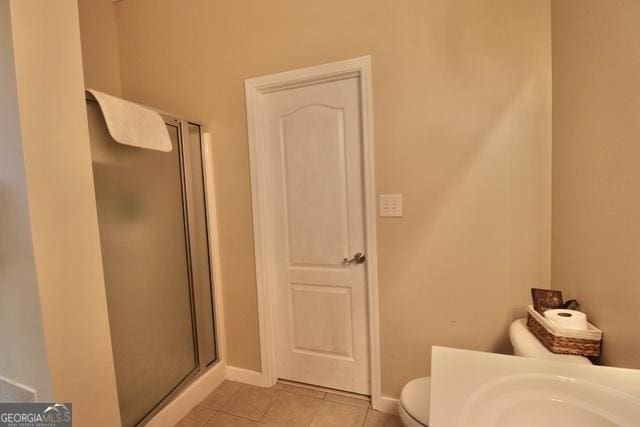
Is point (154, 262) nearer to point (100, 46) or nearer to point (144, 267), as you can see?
point (144, 267)

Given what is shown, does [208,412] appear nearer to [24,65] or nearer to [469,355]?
[469,355]

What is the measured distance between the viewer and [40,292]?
0.88 meters

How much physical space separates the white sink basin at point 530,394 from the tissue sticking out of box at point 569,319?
0.27 meters

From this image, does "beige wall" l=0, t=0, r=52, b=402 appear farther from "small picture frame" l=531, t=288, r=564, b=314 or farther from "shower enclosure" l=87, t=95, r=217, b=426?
"small picture frame" l=531, t=288, r=564, b=314

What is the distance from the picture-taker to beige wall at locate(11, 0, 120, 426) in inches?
34.5

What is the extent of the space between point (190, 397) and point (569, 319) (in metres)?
1.95

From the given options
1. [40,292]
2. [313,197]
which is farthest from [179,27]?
[40,292]

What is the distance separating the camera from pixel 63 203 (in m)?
0.96

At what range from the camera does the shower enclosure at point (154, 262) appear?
133 centimetres

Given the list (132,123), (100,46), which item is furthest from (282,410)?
(100,46)

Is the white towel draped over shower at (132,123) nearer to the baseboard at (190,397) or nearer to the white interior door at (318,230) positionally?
the white interior door at (318,230)

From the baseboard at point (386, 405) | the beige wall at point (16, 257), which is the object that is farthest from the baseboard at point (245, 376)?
the beige wall at point (16, 257)

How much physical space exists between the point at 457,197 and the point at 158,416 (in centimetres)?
195

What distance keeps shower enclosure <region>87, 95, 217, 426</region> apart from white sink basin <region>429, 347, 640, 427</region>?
140 cm
